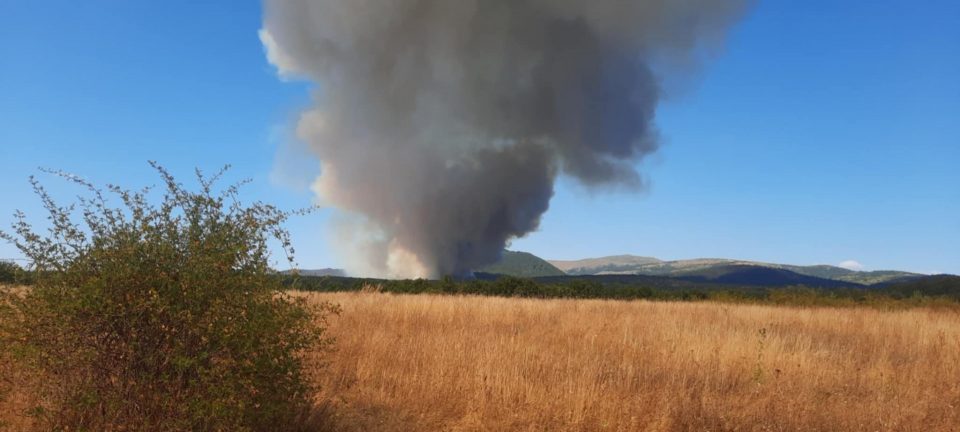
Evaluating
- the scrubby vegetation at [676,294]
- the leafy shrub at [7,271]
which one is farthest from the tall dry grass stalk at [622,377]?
the scrubby vegetation at [676,294]

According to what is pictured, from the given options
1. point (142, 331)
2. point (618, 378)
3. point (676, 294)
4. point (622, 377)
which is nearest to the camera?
point (142, 331)

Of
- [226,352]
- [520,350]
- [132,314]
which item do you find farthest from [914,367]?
[132,314]

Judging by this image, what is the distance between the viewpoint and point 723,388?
852 cm

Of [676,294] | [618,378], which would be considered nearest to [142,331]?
[618,378]

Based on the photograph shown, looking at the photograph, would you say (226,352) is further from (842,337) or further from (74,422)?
(842,337)

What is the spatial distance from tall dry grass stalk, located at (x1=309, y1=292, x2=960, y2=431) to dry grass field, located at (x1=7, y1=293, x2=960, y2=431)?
0.09 feet

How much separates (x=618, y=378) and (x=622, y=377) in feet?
0.72

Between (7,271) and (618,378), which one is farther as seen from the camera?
(618,378)

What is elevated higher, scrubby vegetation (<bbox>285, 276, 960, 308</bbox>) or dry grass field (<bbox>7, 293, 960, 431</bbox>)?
scrubby vegetation (<bbox>285, 276, 960, 308</bbox>)

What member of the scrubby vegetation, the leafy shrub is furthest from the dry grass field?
the scrubby vegetation

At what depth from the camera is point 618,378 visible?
8398mm

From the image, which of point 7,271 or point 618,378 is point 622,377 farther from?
point 7,271

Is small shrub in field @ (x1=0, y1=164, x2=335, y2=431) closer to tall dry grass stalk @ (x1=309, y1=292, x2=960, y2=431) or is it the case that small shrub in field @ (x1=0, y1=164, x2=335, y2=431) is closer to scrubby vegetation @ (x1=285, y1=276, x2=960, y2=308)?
tall dry grass stalk @ (x1=309, y1=292, x2=960, y2=431)

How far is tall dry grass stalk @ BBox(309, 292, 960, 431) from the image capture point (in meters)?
6.76
